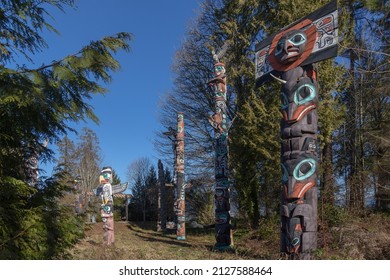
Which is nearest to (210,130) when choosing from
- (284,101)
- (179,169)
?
(179,169)

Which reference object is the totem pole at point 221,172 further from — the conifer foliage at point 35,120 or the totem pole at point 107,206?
the conifer foliage at point 35,120

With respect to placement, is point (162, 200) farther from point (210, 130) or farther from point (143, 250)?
point (143, 250)

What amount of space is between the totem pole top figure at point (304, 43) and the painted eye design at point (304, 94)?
52cm

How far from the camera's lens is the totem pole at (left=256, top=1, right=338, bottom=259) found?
723cm

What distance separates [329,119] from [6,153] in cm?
1172

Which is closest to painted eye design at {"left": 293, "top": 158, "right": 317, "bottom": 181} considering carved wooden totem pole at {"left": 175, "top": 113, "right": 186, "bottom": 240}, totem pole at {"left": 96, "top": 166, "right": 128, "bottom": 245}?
totem pole at {"left": 96, "top": 166, "right": 128, "bottom": 245}

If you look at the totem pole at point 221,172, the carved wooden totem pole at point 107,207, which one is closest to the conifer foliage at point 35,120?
the totem pole at point 221,172

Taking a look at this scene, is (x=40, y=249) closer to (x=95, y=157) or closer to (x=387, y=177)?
(x=387, y=177)

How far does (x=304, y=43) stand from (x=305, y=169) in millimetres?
2739

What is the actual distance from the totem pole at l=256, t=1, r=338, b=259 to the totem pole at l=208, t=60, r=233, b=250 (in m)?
4.46

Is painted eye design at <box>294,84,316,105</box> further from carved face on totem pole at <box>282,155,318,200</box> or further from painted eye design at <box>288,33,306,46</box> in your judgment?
carved face on totem pole at <box>282,155,318,200</box>

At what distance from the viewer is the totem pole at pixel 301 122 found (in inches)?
285

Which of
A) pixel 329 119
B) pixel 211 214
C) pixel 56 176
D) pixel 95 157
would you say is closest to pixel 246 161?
pixel 329 119

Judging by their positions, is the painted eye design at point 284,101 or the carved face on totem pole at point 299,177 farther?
the painted eye design at point 284,101
